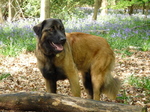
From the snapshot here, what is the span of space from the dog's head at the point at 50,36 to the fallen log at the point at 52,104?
1048 mm

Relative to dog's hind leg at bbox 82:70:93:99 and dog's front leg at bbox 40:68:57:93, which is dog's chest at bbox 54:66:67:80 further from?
dog's hind leg at bbox 82:70:93:99

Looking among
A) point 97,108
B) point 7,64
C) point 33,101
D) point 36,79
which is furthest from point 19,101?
point 7,64

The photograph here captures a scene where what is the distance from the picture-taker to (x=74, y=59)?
4.38 meters

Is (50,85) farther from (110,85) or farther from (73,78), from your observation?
(110,85)

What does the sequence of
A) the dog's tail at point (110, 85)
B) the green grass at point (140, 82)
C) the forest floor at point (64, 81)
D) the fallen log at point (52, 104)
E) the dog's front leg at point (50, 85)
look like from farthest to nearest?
the green grass at point (140, 82) < the forest floor at point (64, 81) < the dog's tail at point (110, 85) < the dog's front leg at point (50, 85) < the fallen log at point (52, 104)

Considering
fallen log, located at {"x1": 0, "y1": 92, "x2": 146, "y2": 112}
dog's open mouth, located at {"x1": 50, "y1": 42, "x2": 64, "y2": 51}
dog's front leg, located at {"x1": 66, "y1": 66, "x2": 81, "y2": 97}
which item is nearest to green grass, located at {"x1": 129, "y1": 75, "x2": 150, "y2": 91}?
dog's front leg, located at {"x1": 66, "y1": 66, "x2": 81, "y2": 97}

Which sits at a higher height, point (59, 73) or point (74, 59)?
point (74, 59)

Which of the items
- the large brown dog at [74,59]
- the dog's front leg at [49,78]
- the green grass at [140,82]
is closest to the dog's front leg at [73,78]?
the large brown dog at [74,59]

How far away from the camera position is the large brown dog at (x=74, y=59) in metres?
3.82

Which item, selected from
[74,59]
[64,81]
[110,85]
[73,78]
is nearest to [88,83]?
[110,85]

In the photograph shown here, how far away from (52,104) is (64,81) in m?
3.50

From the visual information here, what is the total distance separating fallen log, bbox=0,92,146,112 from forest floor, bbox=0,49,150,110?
1.95m

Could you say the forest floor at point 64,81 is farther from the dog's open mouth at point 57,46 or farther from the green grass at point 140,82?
the dog's open mouth at point 57,46

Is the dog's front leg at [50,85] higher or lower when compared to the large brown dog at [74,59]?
lower
